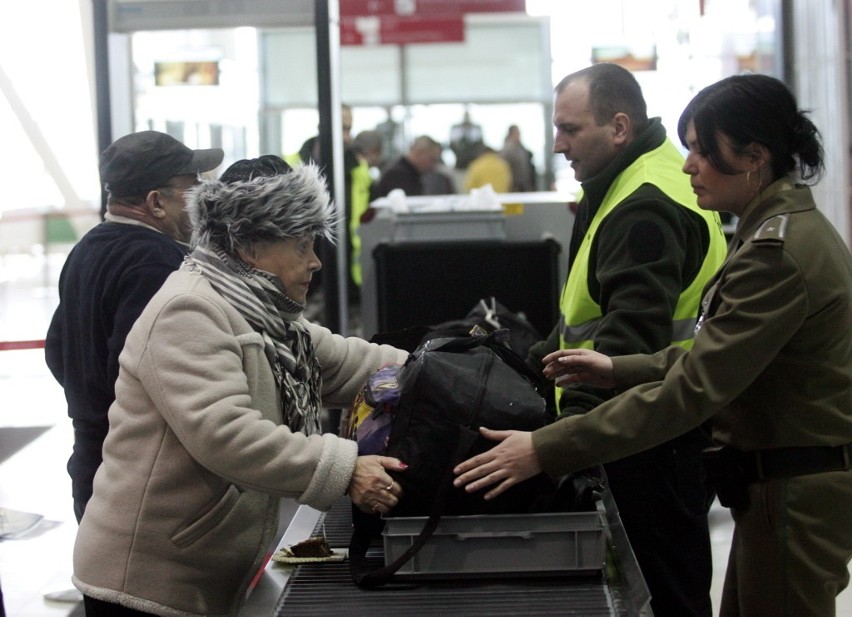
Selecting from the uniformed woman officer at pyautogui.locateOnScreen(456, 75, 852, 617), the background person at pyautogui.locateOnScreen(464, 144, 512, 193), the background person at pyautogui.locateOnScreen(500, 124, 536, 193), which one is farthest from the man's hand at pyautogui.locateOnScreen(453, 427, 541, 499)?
the background person at pyautogui.locateOnScreen(500, 124, 536, 193)

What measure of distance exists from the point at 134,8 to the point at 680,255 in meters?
3.89

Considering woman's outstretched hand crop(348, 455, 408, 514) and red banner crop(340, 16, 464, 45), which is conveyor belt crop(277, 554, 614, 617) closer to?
woman's outstretched hand crop(348, 455, 408, 514)

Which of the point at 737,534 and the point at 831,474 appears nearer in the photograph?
the point at 831,474

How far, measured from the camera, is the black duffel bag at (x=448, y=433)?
6.97 feet

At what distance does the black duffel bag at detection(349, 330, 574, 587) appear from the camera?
2.12 m

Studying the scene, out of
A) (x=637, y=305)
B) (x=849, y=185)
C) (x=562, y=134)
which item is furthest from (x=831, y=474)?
(x=849, y=185)

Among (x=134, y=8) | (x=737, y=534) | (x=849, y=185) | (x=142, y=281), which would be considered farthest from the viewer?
(x=849, y=185)

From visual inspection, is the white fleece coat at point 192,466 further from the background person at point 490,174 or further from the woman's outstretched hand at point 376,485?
the background person at point 490,174

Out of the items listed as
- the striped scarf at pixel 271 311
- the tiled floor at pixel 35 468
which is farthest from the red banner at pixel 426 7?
the striped scarf at pixel 271 311

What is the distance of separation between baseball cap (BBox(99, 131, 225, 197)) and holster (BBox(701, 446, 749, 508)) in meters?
1.68

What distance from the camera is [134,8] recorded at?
5.72 meters

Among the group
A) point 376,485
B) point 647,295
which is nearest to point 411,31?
point 647,295

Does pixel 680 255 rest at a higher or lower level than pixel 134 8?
lower

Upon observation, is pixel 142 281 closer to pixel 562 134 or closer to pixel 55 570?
pixel 562 134
